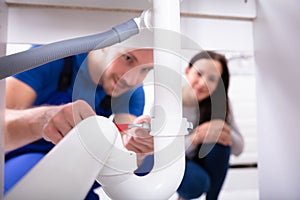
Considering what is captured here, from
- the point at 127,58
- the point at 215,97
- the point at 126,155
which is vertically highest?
the point at 127,58

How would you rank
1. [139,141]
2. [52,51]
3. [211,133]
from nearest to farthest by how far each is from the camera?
[52,51] < [139,141] < [211,133]

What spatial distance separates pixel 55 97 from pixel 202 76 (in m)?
0.45

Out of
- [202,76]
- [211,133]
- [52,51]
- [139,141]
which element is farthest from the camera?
[202,76]

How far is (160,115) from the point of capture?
1.74ft

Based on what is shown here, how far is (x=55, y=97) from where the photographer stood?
0.81 metres

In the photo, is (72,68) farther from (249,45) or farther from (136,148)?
(249,45)

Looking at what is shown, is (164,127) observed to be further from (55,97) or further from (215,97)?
(55,97)

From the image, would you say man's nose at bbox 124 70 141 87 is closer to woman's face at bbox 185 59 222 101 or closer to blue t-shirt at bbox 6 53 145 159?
blue t-shirt at bbox 6 53 145 159

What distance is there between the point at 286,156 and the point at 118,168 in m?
0.51

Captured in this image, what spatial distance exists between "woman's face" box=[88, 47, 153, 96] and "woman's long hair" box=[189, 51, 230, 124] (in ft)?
0.56

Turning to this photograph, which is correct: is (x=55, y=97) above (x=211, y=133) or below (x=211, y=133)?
above

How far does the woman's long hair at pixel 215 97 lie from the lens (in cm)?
65

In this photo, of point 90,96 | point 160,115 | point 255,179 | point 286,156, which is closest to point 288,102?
point 286,156

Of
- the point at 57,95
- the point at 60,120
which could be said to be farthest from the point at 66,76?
the point at 60,120
